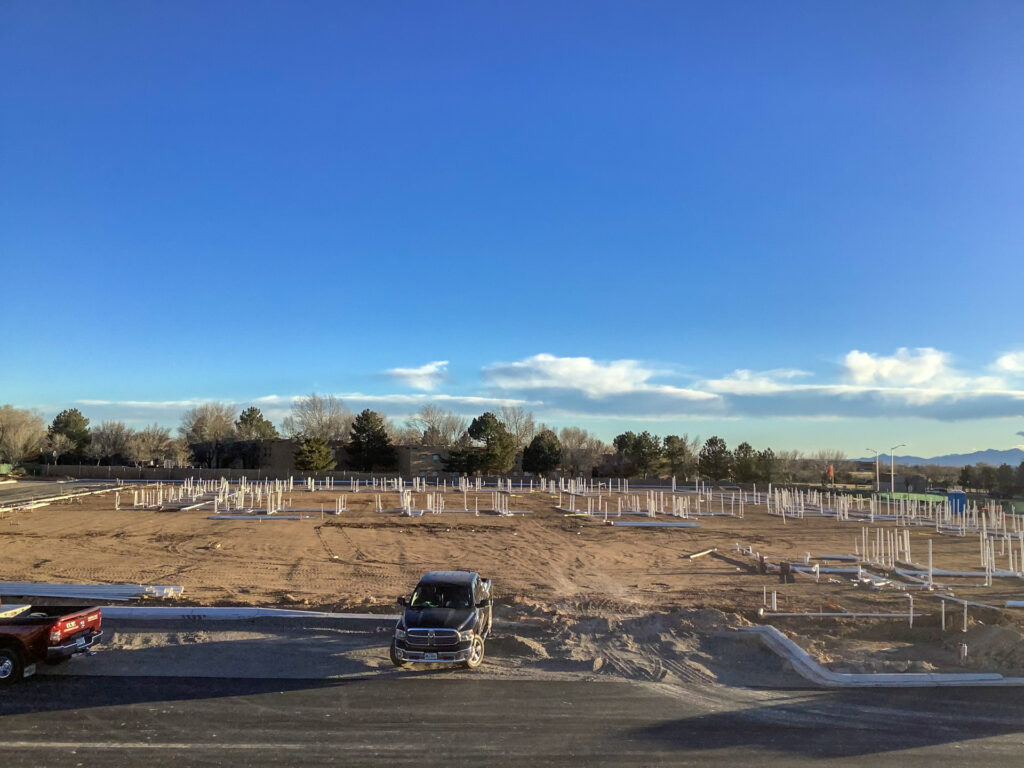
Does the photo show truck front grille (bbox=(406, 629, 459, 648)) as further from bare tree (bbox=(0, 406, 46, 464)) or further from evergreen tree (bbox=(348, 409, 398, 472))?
bare tree (bbox=(0, 406, 46, 464))

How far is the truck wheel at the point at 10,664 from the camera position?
10.4m

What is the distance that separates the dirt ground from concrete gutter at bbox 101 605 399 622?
138 centimetres

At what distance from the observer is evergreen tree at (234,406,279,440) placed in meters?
116

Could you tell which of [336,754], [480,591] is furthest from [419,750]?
[480,591]

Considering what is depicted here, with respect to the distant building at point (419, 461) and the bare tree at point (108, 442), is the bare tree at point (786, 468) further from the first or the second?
the bare tree at point (108, 442)

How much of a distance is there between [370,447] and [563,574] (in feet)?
241

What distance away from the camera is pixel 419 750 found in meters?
8.27

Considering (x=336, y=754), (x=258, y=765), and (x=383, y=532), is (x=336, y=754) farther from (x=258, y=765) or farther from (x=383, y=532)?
(x=383, y=532)

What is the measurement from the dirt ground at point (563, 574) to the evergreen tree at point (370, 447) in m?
49.0

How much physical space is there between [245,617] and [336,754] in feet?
22.8

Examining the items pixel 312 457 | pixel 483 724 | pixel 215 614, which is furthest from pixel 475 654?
pixel 312 457

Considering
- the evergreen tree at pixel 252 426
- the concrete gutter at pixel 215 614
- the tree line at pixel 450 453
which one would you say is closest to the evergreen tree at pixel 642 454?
the tree line at pixel 450 453

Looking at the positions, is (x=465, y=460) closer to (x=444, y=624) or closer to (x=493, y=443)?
(x=493, y=443)

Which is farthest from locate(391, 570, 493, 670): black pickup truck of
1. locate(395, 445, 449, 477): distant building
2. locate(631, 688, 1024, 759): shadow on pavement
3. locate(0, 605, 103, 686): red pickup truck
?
locate(395, 445, 449, 477): distant building
